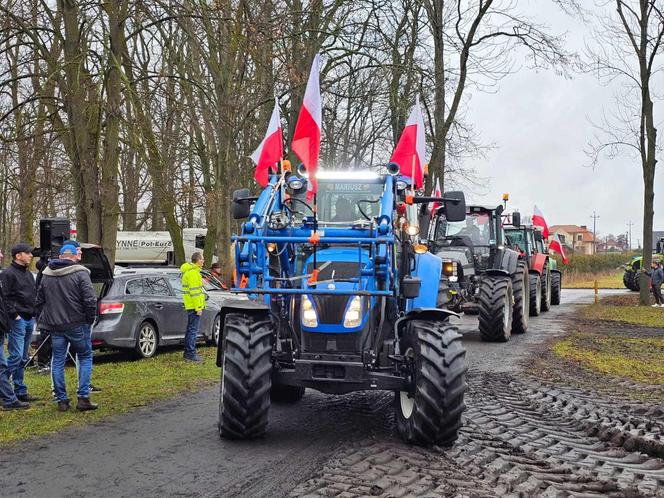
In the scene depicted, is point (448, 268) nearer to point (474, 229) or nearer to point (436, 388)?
point (474, 229)

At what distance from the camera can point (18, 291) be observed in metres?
9.57

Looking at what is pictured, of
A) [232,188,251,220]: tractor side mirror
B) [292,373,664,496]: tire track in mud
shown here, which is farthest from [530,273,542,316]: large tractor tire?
[232,188,251,220]: tractor side mirror

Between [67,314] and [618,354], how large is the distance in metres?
9.80

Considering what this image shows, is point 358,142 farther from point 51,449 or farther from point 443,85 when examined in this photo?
point 51,449

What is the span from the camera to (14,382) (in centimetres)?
948

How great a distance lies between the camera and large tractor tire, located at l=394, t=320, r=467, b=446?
267 inches

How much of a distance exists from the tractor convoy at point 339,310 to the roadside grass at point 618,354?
14.7ft

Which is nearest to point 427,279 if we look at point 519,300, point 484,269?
point 484,269

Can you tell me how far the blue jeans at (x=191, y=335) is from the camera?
44.7 ft

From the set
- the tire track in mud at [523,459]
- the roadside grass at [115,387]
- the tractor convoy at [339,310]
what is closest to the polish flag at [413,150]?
the tractor convoy at [339,310]

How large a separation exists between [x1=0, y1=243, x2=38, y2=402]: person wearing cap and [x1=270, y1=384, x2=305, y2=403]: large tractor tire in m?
3.00

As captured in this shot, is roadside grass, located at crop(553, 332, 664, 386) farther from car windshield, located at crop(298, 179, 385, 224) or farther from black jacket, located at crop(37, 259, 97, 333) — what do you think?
black jacket, located at crop(37, 259, 97, 333)

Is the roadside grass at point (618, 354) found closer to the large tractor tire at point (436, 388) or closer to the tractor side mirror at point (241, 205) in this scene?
the large tractor tire at point (436, 388)

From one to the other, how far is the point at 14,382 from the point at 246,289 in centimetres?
386
